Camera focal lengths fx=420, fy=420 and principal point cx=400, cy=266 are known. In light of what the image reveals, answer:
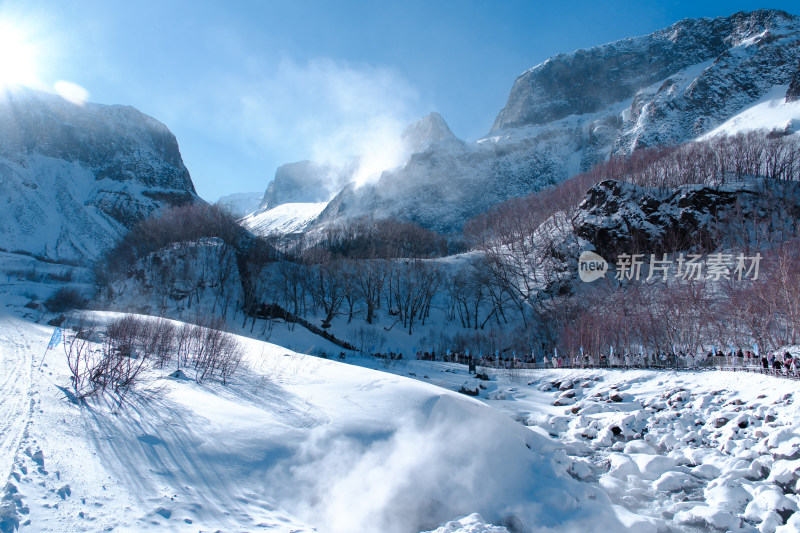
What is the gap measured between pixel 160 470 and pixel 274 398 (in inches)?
205

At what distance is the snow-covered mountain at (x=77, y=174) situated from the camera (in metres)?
106

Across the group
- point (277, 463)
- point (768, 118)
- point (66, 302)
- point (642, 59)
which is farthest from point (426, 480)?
point (642, 59)

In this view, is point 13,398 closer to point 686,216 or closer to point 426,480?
point 426,480

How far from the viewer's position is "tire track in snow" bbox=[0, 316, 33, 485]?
694 centimetres

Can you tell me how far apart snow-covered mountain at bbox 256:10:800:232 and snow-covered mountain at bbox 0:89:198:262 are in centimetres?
7102

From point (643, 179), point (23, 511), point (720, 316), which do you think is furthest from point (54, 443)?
point (643, 179)

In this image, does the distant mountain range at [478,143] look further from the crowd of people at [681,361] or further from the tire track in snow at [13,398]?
the tire track in snow at [13,398]

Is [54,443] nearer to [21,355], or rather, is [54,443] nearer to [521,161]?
[21,355]

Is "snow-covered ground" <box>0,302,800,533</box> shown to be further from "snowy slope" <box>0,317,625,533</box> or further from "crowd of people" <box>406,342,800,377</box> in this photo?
"crowd of people" <box>406,342,800,377</box>

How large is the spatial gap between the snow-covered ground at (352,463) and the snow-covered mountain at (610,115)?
12377 centimetres

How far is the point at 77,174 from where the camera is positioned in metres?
133

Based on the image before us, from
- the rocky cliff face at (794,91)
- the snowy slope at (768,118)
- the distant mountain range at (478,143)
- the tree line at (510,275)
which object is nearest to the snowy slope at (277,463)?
the tree line at (510,275)

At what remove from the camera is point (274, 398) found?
41.5 ft

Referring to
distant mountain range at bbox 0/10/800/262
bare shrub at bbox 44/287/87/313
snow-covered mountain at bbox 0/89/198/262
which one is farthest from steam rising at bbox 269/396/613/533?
snow-covered mountain at bbox 0/89/198/262
